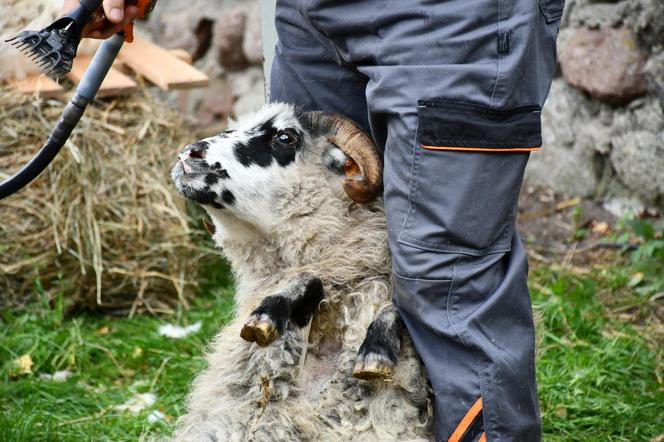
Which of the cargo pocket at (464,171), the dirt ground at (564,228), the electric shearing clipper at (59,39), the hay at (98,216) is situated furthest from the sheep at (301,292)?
the dirt ground at (564,228)

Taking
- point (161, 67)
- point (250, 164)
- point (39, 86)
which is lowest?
point (161, 67)

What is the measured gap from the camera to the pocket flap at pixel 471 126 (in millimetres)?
2125

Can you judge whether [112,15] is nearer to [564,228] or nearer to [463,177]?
[463,177]

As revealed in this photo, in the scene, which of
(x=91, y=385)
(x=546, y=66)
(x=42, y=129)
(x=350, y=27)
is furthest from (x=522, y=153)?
(x=42, y=129)

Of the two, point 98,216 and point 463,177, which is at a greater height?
point 463,177

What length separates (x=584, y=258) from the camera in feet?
14.8

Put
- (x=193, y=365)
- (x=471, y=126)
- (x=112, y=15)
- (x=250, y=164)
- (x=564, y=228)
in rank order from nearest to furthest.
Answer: (x=471, y=126) → (x=112, y=15) → (x=250, y=164) → (x=193, y=365) → (x=564, y=228)

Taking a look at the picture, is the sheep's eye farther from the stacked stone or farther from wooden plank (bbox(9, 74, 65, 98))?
the stacked stone

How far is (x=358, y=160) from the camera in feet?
8.35

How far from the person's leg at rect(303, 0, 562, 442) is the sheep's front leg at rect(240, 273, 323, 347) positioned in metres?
0.31

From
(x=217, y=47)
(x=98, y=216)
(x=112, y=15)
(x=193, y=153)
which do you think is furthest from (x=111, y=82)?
(x=112, y=15)

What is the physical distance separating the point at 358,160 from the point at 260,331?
0.58m

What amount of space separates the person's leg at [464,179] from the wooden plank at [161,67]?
95.6 inches

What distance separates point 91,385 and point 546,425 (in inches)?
74.6
